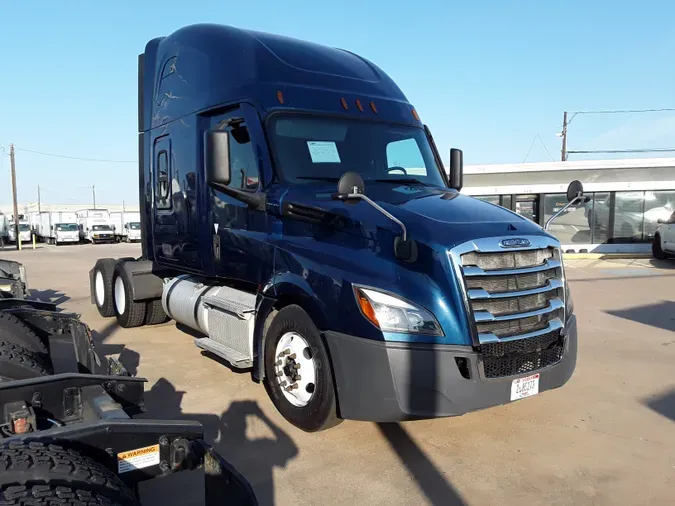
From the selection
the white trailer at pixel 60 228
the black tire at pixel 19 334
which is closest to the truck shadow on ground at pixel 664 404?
the black tire at pixel 19 334

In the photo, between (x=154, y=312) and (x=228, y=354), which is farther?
(x=154, y=312)

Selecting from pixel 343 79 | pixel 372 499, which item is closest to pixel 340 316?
pixel 372 499

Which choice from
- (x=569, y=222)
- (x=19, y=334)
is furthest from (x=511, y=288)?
(x=569, y=222)

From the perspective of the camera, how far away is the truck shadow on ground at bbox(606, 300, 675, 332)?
28.7 feet

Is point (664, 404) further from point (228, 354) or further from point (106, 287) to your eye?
point (106, 287)

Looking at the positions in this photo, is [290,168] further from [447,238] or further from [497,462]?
[497,462]

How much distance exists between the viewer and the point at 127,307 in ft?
26.5

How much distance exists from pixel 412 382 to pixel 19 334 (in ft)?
9.80

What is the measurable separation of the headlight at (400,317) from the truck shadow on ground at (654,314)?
21.0 feet

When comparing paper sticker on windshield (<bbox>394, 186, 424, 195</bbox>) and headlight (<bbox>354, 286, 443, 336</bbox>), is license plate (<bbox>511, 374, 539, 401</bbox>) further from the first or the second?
paper sticker on windshield (<bbox>394, 186, 424, 195</bbox>)

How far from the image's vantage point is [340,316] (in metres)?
3.84

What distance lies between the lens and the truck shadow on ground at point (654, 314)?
8.75 meters

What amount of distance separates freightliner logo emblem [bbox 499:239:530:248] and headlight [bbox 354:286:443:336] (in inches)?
29.9

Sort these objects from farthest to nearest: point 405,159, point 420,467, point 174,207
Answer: point 174,207 → point 405,159 → point 420,467
